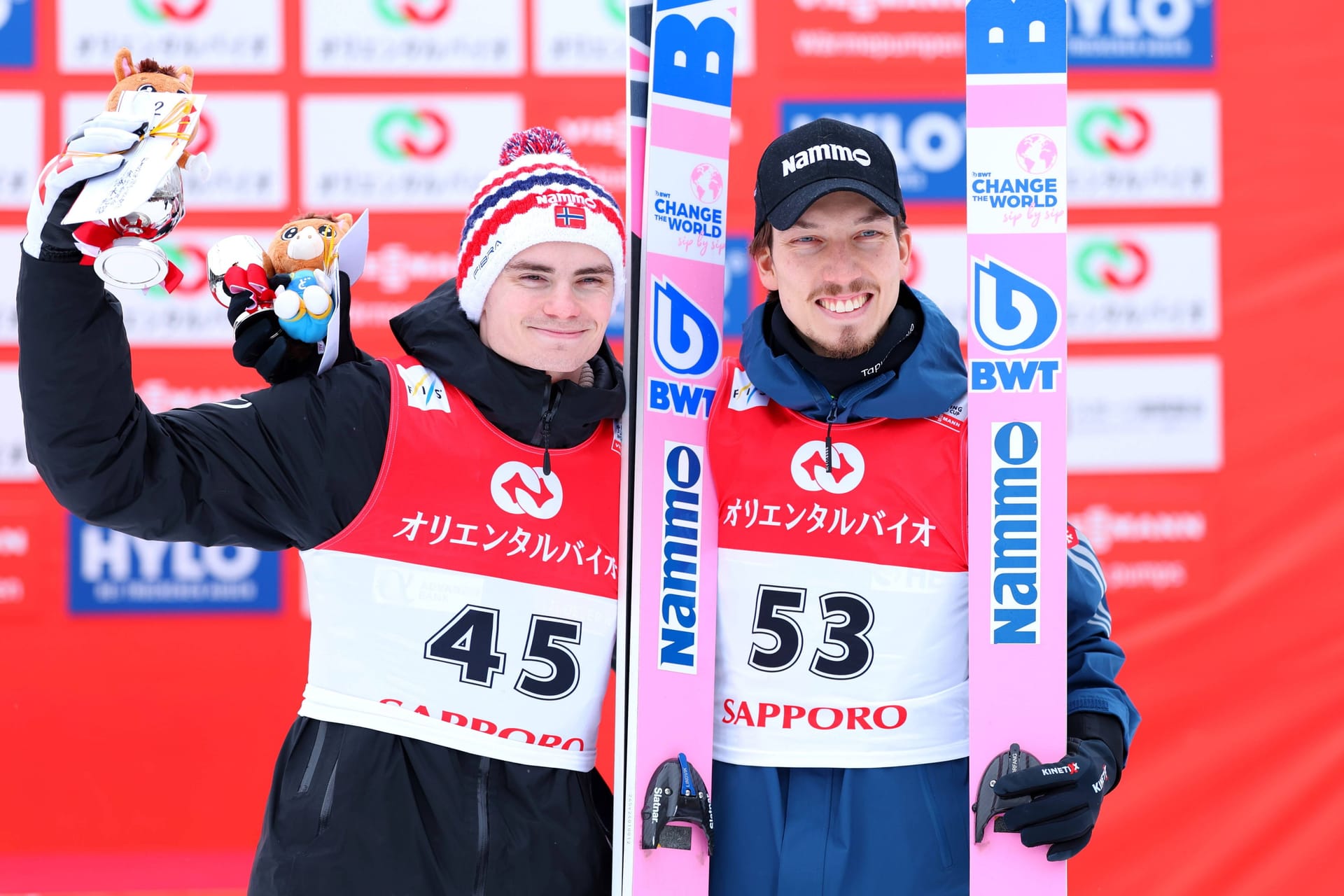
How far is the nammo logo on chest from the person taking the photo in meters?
1.55

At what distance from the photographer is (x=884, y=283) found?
1559 mm

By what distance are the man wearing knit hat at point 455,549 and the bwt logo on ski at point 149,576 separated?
1714 millimetres

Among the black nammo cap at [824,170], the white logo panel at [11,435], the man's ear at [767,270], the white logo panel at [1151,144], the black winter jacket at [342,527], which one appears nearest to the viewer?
the black winter jacket at [342,527]

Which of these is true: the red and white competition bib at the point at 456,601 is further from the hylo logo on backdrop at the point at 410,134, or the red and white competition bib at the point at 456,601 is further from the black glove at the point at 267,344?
the hylo logo on backdrop at the point at 410,134

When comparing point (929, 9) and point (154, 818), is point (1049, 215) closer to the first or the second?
point (929, 9)

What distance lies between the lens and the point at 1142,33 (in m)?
3.19

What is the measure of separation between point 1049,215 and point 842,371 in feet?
1.26

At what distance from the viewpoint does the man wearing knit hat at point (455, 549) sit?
1.48m

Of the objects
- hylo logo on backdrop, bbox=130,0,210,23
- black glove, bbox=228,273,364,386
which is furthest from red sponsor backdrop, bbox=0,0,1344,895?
black glove, bbox=228,273,364,386

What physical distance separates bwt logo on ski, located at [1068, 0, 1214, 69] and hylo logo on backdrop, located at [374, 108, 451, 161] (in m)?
1.70

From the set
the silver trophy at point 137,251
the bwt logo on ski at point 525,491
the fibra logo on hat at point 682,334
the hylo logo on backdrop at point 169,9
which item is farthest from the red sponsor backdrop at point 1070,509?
the silver trophy at point 137,251

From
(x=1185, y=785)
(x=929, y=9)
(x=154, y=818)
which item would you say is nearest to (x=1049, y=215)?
(x=929, y=9)

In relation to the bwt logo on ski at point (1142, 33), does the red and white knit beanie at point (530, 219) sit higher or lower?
lower

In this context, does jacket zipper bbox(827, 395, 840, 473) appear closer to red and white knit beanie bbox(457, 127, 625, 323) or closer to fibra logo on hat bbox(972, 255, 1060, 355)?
fibra logo on hat bbox(972, 255, 1060, 355)
